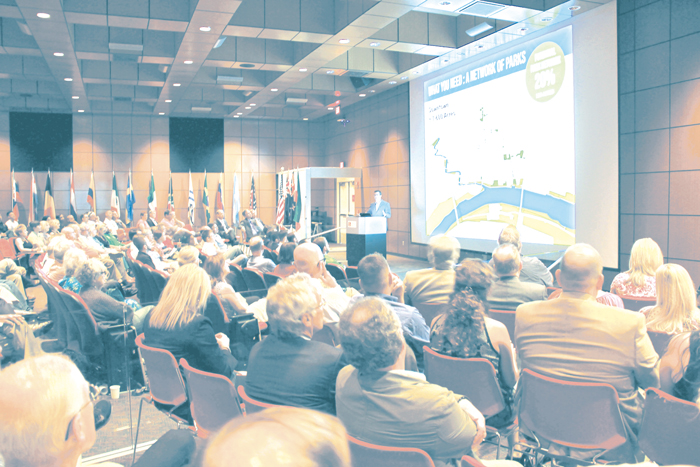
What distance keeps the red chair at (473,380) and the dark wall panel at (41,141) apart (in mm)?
17481

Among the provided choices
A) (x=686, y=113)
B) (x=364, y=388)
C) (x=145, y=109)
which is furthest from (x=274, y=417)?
(x=145, y=109)

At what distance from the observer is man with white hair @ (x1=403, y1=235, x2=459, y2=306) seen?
12.3ft

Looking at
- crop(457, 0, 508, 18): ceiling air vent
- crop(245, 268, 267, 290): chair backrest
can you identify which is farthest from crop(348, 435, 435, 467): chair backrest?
crop(457, 0, 508, 18): ceiling air vent

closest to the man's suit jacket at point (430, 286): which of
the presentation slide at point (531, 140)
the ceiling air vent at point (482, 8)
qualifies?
the presentation slide at point (531, 140)

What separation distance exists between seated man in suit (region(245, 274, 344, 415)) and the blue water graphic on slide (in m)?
7.10

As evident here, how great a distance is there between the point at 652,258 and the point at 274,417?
4385 millimetres

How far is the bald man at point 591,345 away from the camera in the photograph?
2.28 meters

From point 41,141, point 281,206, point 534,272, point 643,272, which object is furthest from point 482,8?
point 41,141

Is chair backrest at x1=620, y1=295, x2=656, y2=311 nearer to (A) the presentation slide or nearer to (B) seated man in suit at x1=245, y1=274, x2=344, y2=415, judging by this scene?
(B) seated man in suit at x1=245, y1=274, x2=344, y2=415

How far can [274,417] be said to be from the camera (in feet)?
2.25

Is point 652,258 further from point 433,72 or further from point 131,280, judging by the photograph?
point 433,72

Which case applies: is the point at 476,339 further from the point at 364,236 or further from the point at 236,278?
the point at 364,236

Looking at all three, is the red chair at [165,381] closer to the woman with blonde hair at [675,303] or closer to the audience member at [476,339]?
the audience member at [476,339]

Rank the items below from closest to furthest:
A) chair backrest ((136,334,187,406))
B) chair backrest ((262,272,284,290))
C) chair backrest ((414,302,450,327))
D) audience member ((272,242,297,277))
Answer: chair backrest ((136,334,187,406)) < chair backrest ((414,302,450,327)) < audience member ((272,242,297,277)) < chair backrest ((262,272,284,290))
